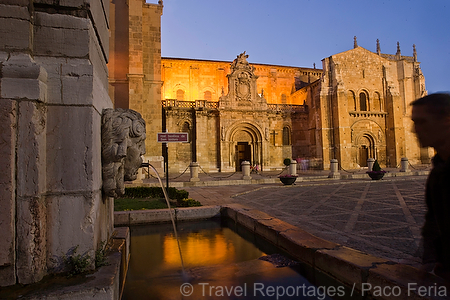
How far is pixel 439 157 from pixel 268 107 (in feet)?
83.6

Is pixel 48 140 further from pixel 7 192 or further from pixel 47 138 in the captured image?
pixel 7 192

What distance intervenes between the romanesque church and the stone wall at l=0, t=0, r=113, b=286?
17.1 metres

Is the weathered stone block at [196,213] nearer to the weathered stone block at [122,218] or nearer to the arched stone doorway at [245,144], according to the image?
the weathered stone block at [122,218]

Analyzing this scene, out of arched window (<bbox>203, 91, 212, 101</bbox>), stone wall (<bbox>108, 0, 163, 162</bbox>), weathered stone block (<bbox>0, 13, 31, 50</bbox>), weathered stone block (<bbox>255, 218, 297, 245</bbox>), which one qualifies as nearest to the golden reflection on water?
weathered stone block (<bbox>255, 218, 297, 245</bbox>)

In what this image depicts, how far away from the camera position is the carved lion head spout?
238 cm

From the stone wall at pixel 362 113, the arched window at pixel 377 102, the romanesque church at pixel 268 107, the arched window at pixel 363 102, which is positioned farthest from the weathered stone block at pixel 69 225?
the arched window at pixel 377 102

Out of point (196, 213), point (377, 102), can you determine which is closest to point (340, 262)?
point (196, 213)

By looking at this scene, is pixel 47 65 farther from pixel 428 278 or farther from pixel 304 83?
pixel 304 83

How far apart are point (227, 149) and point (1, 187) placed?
73.1 ft

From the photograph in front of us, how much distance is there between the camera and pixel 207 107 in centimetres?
2389

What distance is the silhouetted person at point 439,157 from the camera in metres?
1.43

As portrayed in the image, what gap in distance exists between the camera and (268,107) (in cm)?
2653

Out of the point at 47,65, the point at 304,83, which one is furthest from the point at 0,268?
the point at 304,83

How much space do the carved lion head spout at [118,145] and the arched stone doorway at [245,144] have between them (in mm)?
21749
